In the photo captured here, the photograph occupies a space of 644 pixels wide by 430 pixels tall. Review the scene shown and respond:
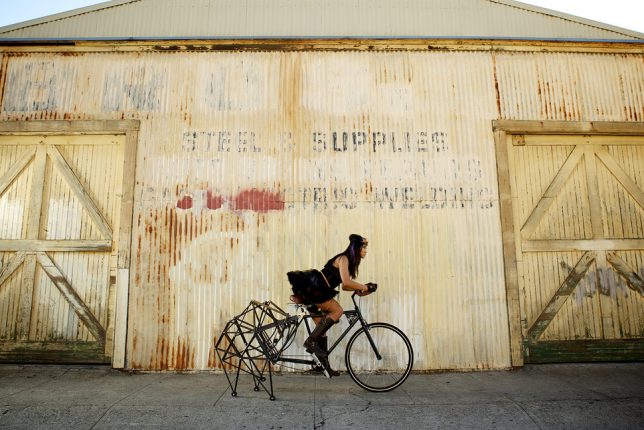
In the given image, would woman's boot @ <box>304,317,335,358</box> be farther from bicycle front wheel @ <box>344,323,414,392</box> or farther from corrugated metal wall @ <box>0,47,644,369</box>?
corrugated metal wall @ <box>0,47,644,369</box>

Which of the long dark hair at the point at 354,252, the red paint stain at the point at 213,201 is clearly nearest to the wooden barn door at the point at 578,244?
the long dark hair at the point at 354,252

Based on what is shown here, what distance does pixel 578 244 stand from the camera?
638 cm

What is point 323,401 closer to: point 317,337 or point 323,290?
point 317,337

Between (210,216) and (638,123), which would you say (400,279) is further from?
(638,123)

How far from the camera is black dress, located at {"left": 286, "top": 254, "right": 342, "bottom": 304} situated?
15.7ft

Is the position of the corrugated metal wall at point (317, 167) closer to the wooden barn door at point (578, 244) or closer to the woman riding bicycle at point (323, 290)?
the wooden barn door at point (578, 244)

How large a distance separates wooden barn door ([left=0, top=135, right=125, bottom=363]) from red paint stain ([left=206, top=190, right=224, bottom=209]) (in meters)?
1.58

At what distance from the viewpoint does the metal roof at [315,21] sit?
6934 millimetres

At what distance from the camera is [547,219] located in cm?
648

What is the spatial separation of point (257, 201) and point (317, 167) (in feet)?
3.71

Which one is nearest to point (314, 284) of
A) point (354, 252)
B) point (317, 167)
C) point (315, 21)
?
point (354, 252)

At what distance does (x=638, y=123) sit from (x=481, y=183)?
303cm

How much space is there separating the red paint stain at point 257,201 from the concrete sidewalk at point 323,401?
2576 mm

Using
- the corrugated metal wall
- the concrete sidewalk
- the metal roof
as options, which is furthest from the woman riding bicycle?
the metal roof
